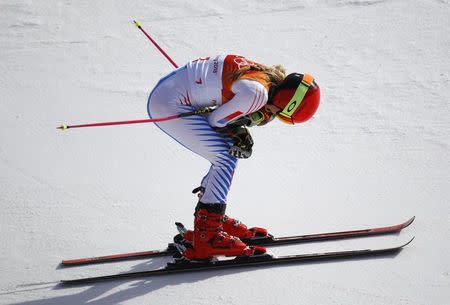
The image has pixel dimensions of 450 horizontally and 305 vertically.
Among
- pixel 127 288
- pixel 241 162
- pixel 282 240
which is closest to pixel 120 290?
pixel 127 288

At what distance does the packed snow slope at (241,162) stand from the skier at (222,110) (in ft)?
0.92

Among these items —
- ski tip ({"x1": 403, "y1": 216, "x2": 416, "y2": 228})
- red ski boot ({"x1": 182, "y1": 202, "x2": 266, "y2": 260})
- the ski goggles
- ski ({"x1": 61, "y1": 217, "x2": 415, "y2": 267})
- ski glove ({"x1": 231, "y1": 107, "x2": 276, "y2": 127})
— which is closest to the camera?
the ski goggles

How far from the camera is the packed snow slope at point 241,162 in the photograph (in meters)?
4.36

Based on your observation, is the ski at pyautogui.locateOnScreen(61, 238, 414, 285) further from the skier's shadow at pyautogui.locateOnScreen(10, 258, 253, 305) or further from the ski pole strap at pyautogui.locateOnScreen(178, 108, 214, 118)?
the ski pole strap at pyautogui.locateOnScreen(178, 108, 214, 118)

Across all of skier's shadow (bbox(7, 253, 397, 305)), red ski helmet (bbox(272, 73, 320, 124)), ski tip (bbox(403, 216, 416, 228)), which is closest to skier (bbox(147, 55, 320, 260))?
A: red ski helmet (bbox(272, 73, 320, 124))

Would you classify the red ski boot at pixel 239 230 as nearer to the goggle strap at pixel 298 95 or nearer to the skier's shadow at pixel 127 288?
the skier's shadow at pixel 127 288

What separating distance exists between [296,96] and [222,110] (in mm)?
452

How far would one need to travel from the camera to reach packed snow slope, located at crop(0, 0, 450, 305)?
14.3ft

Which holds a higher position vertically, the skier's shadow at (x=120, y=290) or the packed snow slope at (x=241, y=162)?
the packed snow slope at (x=241, y=162)

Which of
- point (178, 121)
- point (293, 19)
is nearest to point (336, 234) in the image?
point (178, 121)

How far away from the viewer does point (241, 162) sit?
19.8 feet

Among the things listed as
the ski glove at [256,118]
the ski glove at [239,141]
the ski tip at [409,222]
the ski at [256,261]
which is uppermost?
the ski glove at [256,118]

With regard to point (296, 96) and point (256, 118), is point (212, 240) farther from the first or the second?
point (296, 96)

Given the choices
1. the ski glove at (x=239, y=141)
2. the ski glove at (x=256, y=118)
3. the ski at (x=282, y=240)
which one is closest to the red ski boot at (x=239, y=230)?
the ski at (x=282, y=240)
